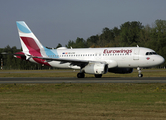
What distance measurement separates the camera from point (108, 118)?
10.9m

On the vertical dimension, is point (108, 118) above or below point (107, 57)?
below

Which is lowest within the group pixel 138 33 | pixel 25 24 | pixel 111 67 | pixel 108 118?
pixel 108 118

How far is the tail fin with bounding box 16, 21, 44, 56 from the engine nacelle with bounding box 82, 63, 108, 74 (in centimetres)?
1021

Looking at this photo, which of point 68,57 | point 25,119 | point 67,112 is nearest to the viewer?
point 25,119

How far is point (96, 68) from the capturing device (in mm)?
34719

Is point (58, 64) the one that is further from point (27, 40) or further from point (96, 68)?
point (96, 68)

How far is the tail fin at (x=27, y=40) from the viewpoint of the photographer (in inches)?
1682

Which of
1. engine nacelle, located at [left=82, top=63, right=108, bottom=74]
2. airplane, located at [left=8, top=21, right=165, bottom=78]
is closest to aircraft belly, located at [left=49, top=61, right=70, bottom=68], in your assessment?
airplane, located at [left=8, top=21, right=165, bottom=78]

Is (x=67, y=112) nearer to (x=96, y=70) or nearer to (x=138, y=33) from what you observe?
(x=96, y=70)

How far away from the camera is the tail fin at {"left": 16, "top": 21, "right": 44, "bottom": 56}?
42719 mm

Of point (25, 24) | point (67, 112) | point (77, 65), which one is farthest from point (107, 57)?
point (67, 112)

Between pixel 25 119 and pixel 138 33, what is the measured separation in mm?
122886

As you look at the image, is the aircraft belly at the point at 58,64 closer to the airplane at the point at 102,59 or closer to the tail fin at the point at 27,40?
the airplane at the point at 102,59

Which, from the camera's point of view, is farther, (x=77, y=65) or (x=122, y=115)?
(x=77, y=65)
